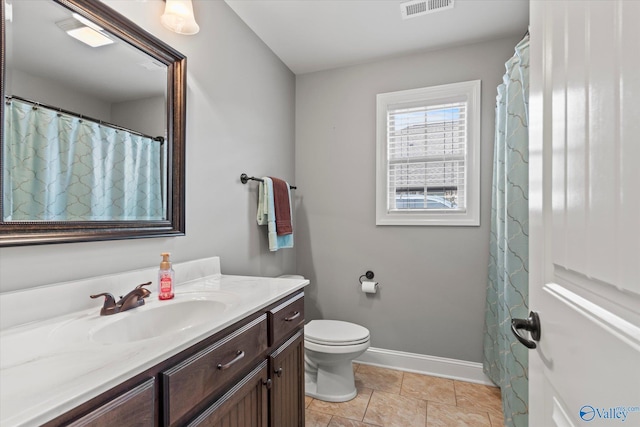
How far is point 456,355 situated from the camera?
Answer: 234 cm

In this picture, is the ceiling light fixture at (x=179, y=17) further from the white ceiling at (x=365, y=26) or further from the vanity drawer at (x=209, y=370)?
the vanity drawer at (x=209, y=370)

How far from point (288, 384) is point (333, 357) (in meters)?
0.64

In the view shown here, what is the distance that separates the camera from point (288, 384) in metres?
1.39

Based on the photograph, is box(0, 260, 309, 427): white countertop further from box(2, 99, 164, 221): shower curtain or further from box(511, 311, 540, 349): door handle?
box(511, 311, 540, 349): door handle

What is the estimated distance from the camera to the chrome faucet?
1.03m

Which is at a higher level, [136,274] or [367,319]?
[136,274]

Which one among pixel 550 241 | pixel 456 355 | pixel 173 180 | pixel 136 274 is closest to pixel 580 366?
pixel 550 241

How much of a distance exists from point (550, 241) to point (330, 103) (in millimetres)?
2304

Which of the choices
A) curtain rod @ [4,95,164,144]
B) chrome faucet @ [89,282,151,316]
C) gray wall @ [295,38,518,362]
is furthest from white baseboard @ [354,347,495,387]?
curtain rod @ [4,95,164,144]

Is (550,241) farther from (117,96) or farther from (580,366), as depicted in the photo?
(117,96)

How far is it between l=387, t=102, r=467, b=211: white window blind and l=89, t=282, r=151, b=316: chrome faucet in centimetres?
190

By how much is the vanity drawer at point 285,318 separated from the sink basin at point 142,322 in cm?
21

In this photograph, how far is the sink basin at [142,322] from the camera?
912 mm

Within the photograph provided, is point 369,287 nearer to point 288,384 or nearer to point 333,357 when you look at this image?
point 333,357
